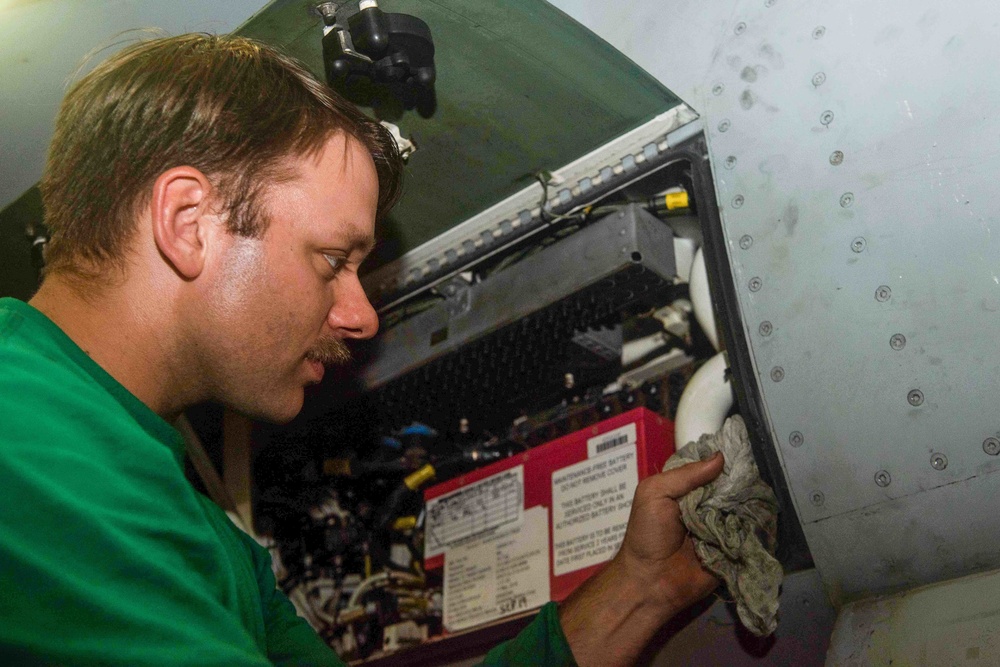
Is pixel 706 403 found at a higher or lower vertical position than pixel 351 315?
lower

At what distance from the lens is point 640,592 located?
1307mm

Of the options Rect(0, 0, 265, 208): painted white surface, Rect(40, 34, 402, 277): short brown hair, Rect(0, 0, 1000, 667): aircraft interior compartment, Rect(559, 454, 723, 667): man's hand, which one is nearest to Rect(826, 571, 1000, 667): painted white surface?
Rect(0, 0, 1000, 667): aircraft interior compartment

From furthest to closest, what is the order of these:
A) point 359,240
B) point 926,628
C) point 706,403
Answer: point 706,403 < point 359,240 < point 926,628

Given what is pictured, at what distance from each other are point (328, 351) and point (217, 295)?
19 centimetres

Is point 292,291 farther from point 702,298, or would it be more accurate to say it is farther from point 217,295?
point 702,298

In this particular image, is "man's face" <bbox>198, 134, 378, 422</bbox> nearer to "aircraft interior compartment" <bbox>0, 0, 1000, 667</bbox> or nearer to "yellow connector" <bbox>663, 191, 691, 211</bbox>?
"aircraft interior compartment" <bbox>0, 0, 1000, 667</bbox>

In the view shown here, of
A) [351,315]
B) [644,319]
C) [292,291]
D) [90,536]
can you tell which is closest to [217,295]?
[292,291]

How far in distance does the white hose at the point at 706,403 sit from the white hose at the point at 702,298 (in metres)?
0.05

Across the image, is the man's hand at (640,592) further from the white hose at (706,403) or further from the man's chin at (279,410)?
the man's chin at (279,410)

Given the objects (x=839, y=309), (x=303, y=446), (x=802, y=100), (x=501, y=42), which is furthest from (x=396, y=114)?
(x=303, y=446)

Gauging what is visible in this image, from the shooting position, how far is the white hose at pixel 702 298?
145 centimetres

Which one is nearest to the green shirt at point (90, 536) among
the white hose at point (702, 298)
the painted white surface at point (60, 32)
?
the painted white surface at point (60, 32)

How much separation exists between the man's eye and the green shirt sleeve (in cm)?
58

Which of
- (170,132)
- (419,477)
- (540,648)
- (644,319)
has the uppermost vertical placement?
(170,132)
